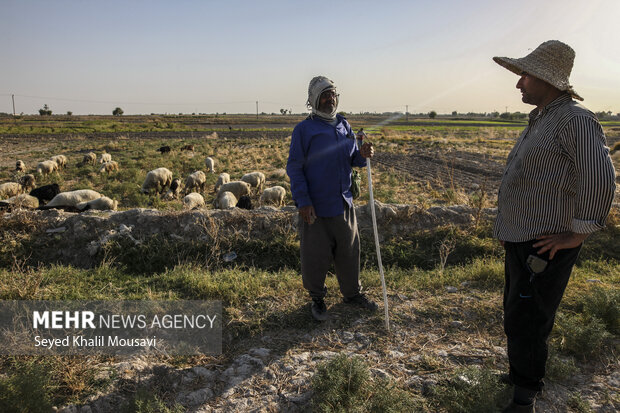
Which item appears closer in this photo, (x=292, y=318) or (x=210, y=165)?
(x=292, y=318)

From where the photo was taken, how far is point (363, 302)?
360cm

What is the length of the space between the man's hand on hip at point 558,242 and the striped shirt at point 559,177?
0.15 feet

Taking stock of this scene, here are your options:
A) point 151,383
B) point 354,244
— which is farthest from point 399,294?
point 151,383

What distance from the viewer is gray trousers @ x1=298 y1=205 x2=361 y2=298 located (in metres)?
3.27

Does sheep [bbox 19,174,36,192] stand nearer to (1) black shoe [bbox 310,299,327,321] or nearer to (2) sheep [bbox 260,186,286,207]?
(2) sheep [bbox 260,186,286,207]

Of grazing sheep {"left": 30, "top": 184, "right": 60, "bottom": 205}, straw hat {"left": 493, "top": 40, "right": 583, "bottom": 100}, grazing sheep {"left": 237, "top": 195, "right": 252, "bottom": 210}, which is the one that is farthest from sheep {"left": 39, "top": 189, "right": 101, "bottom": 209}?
straw hat {"left": 493, "top": 40, "right": 583, "bottom": 100}

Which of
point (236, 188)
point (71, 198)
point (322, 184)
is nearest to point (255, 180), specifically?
point (236, 188)

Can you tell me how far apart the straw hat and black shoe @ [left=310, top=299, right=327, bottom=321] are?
8.11 ft

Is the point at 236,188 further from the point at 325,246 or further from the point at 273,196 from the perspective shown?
the point at 325,246

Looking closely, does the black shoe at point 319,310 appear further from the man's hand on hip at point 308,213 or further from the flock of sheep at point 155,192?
the flock of sheep at point 155,192

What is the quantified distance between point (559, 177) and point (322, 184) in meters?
1.75

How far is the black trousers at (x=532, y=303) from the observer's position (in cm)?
207

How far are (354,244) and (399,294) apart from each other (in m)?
0.97

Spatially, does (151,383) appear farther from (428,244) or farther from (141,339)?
(428,244)
